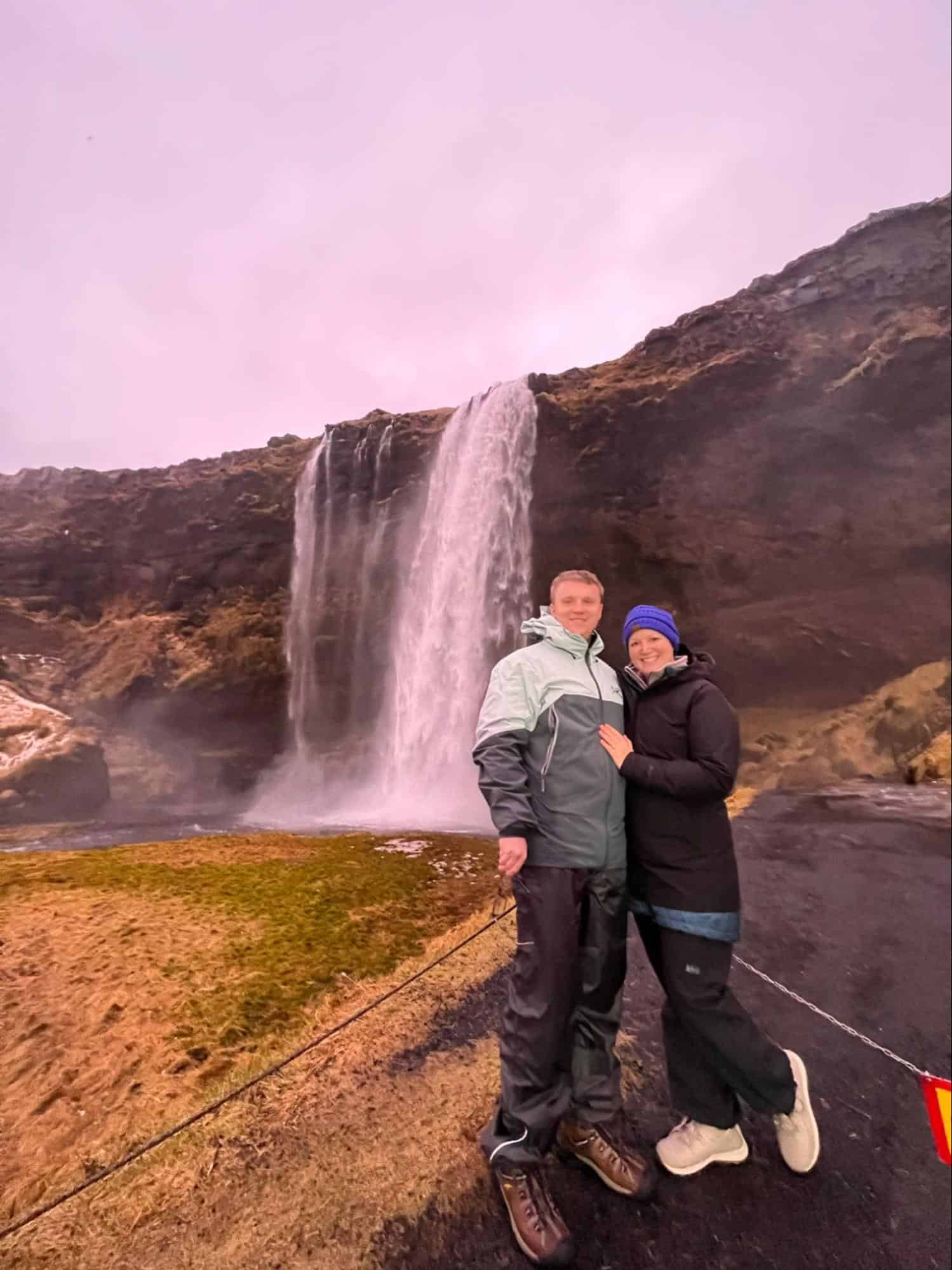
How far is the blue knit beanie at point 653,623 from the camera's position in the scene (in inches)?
123

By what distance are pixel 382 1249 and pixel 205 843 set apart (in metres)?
2.75

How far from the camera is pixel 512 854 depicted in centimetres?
251

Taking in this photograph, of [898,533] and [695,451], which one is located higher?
[695,451]

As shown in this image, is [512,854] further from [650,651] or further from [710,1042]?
[710,1042]

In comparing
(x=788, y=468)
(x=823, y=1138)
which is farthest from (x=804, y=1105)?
(x=788, y=468)

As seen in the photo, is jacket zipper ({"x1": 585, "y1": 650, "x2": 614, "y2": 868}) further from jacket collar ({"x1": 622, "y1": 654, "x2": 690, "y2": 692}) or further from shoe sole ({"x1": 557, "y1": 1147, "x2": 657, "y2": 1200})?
shoe sole ({"x1": 557, "y1": 1147, "x2": 657, "y2": 1200})

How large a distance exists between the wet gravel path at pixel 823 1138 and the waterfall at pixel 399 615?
28.8 feet

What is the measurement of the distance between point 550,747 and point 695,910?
3.15ft

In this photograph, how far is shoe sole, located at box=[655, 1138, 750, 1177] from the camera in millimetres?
2910

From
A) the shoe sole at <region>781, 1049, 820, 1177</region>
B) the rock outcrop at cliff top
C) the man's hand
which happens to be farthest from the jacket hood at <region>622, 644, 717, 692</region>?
the rock outcrop at cliff top

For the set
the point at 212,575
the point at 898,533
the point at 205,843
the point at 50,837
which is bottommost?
the point at 205,843

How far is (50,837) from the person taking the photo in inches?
128

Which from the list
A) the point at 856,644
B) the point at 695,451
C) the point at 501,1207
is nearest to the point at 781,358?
the point at 695,451

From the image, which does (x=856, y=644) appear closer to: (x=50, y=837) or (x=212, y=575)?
(x=212, y=575)
